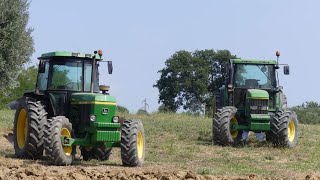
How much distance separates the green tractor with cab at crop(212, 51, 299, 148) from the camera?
18828 mm

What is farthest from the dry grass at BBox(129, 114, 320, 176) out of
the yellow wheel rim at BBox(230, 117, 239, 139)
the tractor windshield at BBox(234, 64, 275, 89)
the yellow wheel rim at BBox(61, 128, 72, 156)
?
the yellow wheel rim at BBox(61, 128, 72, 156)

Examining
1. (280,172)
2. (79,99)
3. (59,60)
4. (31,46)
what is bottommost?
(280,172)

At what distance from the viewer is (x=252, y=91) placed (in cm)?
1956

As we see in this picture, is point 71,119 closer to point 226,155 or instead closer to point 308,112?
point 226,155

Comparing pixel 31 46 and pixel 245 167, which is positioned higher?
pixel 31 46

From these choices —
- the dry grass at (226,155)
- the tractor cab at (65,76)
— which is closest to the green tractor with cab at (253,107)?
the dry grass at (226,155)

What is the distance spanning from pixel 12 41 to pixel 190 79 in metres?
43.5

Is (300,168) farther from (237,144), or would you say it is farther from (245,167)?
(237,144)

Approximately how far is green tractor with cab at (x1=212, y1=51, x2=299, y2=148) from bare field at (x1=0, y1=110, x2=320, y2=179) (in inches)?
18.3

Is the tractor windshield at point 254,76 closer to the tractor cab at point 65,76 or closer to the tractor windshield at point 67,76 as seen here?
the tractor cab at point 65,76

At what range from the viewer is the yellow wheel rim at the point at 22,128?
1401 cm

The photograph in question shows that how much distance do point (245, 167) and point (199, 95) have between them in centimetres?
5401

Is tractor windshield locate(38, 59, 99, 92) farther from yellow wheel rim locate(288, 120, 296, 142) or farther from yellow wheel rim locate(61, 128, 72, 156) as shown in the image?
yellow wheel rim locate(288, 120, 296, 142)

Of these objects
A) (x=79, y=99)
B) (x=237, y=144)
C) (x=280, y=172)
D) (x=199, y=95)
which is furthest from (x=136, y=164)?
(x=199, y=95)
